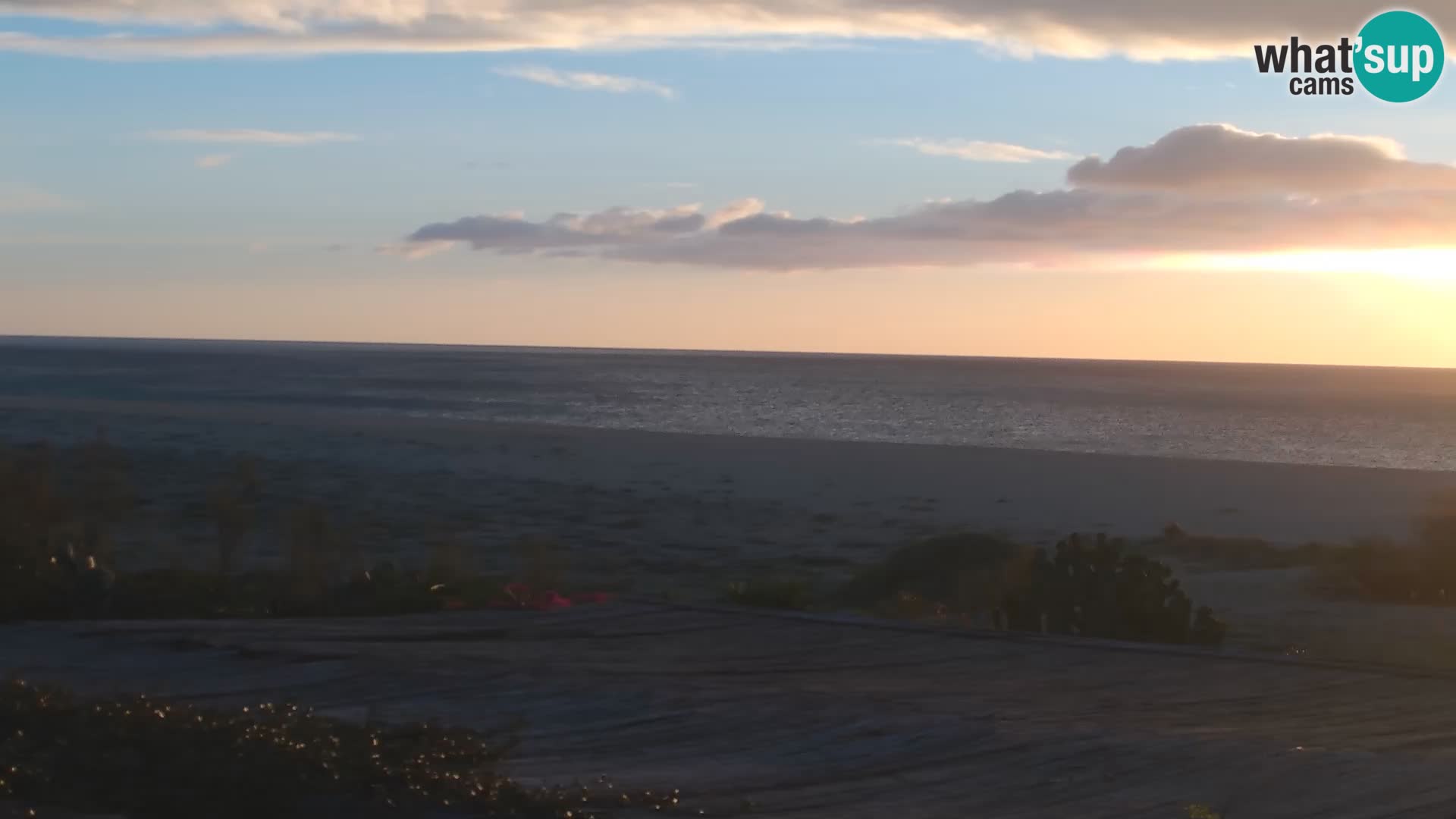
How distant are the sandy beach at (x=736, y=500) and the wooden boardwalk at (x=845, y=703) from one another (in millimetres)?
4190

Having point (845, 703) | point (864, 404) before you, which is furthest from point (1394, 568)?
point (864, 404)

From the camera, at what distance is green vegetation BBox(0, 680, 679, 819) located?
188 inches

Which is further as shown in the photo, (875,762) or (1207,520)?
(1207,520)

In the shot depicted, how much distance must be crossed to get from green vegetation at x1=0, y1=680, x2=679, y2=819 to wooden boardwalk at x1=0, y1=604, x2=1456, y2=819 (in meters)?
0.38

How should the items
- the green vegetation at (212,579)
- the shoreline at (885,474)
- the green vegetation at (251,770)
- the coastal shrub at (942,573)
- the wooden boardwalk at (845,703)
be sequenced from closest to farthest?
the green vegetation at (251,770) < the wooden boardwalk at (845,703) < the green vegetation at (212,579) < the coastal shrub at (942,573) < the shoreline at (885,474)

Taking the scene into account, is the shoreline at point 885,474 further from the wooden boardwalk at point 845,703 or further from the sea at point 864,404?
the wooden boardwalk at point 845,703

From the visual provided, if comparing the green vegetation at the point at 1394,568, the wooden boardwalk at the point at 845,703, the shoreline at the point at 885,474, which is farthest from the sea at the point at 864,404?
the wooden boardwalk at the point at 845,703

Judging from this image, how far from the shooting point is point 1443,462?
47500 millimetres

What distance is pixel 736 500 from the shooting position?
2789cm

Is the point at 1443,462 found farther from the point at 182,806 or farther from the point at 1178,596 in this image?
the point at 182,806

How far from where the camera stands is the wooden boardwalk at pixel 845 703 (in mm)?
5461

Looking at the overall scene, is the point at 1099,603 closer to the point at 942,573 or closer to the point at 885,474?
the point at 942,573

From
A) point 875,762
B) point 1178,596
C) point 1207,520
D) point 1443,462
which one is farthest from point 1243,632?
point 1443,462

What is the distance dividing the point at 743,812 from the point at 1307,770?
2.08 m
